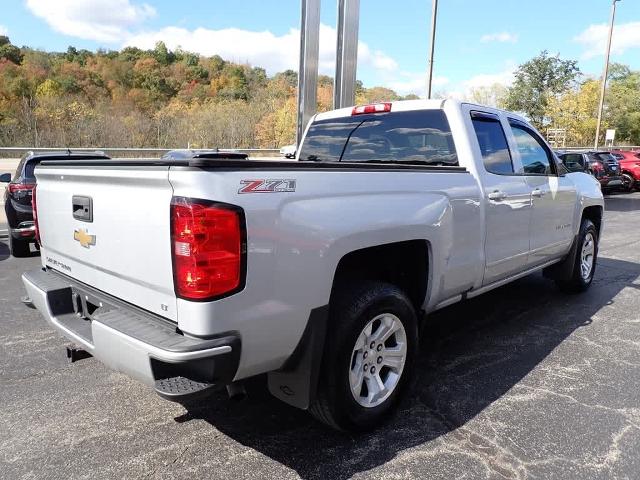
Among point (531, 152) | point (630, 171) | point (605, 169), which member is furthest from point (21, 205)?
point (630, 171)

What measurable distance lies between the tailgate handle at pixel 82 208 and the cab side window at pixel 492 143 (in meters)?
2.78

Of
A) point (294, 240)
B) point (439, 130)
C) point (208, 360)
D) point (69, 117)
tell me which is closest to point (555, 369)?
point (439, 130)

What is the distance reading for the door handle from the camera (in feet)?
12.3

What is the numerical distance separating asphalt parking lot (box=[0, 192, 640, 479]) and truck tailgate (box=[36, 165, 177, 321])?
868 mm

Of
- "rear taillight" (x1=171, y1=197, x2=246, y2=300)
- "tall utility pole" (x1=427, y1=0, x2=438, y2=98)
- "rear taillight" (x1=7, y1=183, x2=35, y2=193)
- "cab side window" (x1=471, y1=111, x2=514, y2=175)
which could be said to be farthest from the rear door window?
"tall utility pole" (x1=427, y1=0, x2=438, y2=98)

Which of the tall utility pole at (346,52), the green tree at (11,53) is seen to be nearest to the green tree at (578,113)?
the tall utility pole at (346,52)

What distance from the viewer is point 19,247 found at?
7426mm

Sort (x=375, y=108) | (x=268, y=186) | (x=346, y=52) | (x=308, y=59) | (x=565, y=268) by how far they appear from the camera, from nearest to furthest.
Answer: (x=268, y=186)
(x=375, y=108)
(x=565, y=268)
(x=308, y=59)
(x=346, y=52)

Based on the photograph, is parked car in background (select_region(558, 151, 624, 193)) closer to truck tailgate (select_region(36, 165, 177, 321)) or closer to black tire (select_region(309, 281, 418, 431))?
black tire (select_region(309, 281, 418, 431))

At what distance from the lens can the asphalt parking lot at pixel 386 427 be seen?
254cm

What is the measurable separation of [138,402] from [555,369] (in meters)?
3.00

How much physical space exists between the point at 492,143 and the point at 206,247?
2.88 metres

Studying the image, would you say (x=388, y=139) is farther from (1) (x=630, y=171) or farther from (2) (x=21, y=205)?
(1) (x=630, y=171)

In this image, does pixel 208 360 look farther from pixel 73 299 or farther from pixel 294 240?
pixel 73 299
